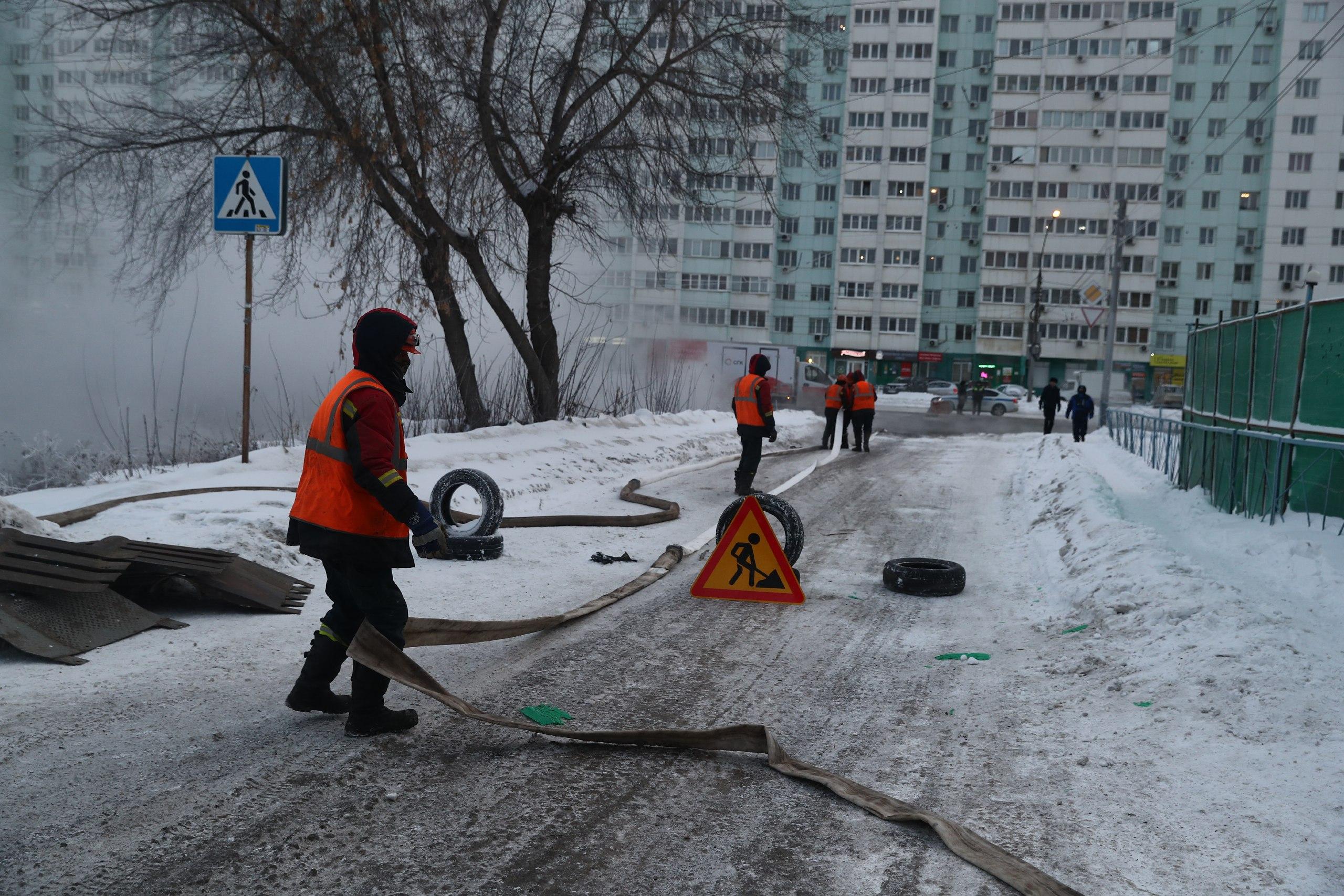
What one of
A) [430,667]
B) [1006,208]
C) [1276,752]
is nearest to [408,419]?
[430,667]

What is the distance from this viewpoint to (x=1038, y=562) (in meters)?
9.41

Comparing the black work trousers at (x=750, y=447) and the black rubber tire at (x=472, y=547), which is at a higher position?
the black work trousers at (x=750, y=447)

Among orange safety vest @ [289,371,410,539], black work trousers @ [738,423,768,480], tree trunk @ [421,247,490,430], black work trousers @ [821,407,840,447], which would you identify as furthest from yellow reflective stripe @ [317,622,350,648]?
black work trousers @ [821,407,840,447]

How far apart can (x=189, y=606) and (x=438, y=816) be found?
3.59 metres

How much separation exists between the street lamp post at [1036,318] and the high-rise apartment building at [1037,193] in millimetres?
997

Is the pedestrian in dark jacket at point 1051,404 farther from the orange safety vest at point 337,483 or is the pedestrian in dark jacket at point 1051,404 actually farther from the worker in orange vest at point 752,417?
the orange safety vest at point 337,483

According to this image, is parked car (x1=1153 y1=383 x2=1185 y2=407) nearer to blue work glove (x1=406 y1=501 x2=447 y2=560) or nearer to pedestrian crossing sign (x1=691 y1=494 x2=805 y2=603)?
pedestrian crossing sign (x1=691 y1=494 x2=805 y2=603)

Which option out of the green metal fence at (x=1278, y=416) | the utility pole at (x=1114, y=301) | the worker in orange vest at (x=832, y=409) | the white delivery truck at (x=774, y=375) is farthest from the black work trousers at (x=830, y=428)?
the utility pole at (x=1114, y=301)

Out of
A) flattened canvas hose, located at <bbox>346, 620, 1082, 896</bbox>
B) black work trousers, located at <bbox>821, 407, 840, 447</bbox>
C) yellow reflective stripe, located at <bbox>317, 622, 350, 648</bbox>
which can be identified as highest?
black work trousers, located at <bbox>821, 407, 840, 447</bbox>

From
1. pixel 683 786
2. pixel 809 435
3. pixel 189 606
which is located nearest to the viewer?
pixel 683 786

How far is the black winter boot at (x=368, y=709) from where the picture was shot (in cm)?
438

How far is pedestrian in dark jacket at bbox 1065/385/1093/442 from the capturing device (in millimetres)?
23750

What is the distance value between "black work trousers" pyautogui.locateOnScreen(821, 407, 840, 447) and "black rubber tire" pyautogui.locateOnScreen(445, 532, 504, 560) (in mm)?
14756

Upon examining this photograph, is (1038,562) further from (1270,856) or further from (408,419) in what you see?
(408,419)
